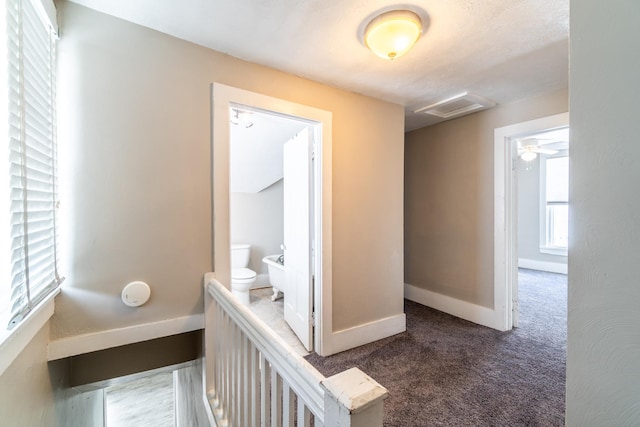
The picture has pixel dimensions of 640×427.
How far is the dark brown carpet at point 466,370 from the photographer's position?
1544 mm

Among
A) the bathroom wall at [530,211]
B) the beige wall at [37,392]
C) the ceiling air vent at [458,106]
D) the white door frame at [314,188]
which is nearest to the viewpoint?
the beige wall at [37,392]

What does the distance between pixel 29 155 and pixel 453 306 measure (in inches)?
139

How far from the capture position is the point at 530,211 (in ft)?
17.3

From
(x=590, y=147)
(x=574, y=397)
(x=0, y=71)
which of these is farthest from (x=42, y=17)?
(x=574, y=397)

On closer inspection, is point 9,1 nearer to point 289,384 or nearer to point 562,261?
point 289,384

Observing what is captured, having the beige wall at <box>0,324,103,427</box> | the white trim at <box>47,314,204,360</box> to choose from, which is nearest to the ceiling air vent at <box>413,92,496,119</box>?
the white trim at <box>47,314,204,360</box>

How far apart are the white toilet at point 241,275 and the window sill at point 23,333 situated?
1683mm

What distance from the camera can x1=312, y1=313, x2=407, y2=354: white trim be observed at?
2.21 metres

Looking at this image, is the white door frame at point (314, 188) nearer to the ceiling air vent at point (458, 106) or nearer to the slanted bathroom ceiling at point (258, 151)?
the slanted bathroom ceiling at point (258, 151)

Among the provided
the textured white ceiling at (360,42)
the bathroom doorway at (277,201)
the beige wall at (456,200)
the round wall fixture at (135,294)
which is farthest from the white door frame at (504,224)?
the round wall fixture at (135,294)

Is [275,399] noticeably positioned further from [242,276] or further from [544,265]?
[544,265]

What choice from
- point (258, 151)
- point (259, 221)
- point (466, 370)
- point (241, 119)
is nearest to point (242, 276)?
point (259, 221)

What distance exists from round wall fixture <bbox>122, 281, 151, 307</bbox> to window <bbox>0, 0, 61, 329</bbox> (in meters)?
0.29

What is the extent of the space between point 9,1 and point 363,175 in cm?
209
